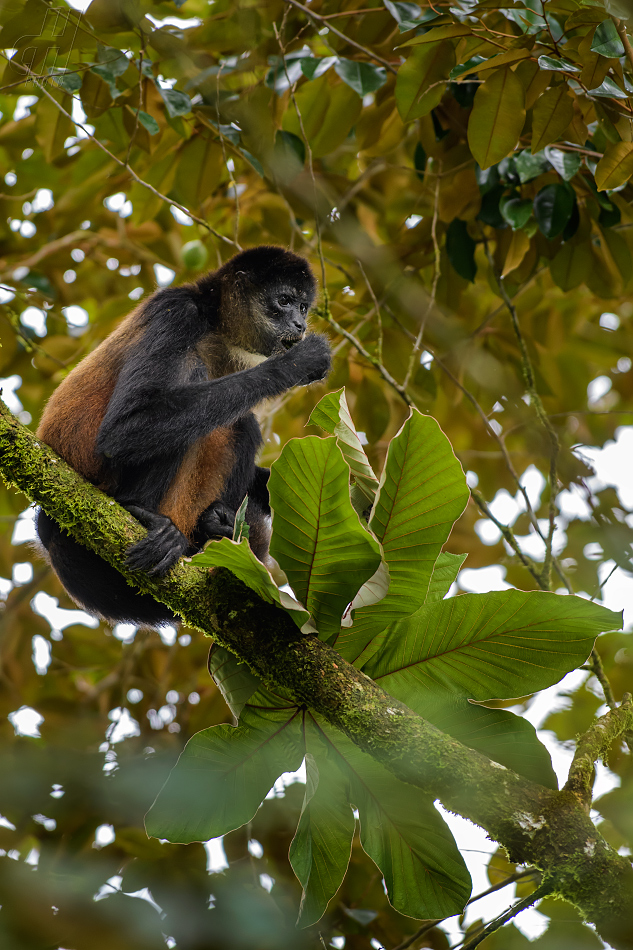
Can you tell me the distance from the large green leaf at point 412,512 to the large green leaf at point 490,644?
11 cm

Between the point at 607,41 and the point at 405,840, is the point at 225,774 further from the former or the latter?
the point at 607,41

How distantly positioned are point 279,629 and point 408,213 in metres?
3.44

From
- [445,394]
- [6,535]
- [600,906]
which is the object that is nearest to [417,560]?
[600,906]

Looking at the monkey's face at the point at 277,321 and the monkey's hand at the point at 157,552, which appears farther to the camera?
the monkey's face at the point at 277,321

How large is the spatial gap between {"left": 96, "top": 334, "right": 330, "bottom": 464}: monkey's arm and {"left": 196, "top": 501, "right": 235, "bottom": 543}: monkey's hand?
0.44 metres

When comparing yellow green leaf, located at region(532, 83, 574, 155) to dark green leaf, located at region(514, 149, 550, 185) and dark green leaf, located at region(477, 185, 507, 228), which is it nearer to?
dark green leaf, located at region(514, 149, 550, 185)

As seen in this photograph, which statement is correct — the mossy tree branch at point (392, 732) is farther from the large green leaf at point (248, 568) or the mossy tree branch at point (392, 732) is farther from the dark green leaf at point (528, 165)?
the dark green leaf at point (528, 165)

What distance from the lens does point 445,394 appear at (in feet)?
19.6

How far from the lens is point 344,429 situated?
252 centimetres

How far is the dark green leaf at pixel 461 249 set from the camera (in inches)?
180

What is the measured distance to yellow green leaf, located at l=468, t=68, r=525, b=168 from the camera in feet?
10.6

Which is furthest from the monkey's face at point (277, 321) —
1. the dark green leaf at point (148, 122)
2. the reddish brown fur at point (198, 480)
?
the dark green leaf at point (148, 122)

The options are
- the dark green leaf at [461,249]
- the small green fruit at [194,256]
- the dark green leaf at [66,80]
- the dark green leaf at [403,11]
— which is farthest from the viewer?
the small green fruit at [194,256]

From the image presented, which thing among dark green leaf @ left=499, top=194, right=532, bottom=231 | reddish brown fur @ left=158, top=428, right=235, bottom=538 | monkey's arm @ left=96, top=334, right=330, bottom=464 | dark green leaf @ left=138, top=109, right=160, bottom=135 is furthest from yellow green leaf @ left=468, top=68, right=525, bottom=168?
reddish brown fur @ left=158, top=428, right=235, bottom=538
